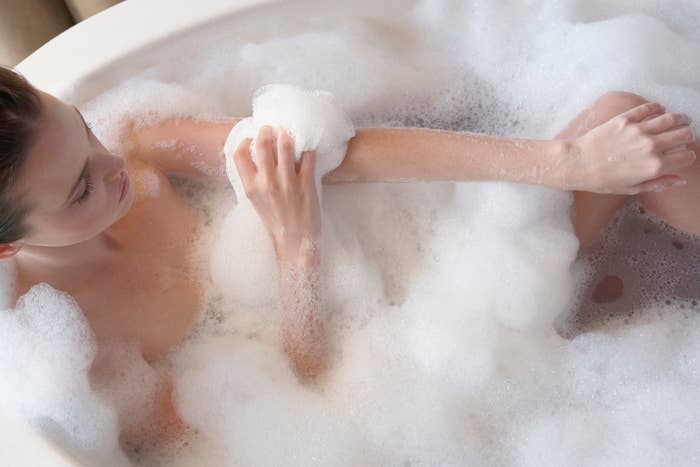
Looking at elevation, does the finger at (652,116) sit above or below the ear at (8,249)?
below

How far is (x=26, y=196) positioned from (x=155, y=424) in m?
0.38

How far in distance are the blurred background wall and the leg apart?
0.78 m

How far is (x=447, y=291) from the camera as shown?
1.04 m

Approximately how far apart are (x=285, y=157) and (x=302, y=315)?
0.75 ft

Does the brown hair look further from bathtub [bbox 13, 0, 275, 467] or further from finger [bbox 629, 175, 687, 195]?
finger [bbox 629, 175, 687, 195]

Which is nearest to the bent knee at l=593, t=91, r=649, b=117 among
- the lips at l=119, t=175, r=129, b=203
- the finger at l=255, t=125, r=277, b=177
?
the finger at l=255, t=125, r=277, b=177

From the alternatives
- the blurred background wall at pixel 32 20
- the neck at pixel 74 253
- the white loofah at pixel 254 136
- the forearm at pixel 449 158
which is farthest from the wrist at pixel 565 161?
the blurred background wall at pixel 32 20

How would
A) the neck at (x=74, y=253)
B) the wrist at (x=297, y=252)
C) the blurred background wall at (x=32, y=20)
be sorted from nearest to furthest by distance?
1. the neck at (x=74, y=253)
2. the wrist at (x=297, y=252)
3. the blurred background wall at (x=32, y=20)

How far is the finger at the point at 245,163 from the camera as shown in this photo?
0.88 meters

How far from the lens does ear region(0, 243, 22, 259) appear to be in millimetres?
751

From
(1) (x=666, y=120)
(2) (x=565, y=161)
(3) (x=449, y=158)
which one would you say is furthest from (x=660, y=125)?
(3) (x=449, y=158)

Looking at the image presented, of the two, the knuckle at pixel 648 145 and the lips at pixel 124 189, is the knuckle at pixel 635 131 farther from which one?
the lips at pixel 124 189

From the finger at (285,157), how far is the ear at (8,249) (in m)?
0.31

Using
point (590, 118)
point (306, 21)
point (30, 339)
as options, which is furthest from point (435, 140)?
point (30, 339)
